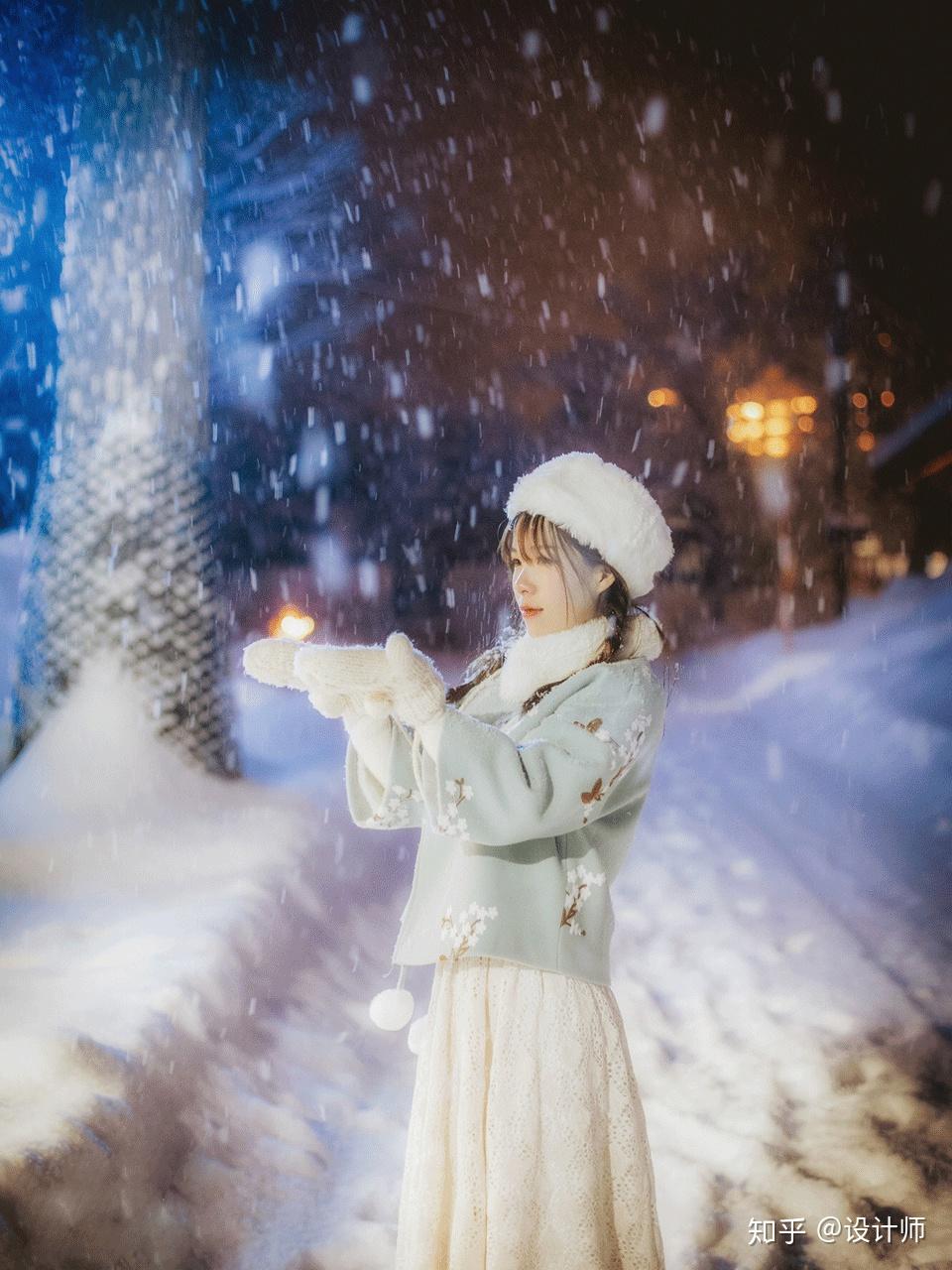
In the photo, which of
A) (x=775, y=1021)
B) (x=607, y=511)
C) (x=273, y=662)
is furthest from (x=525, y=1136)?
(x=775, y=1021)

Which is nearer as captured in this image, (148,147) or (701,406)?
(148,147)

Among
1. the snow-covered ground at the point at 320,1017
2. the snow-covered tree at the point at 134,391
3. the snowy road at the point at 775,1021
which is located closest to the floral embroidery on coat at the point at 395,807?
the snow-covered ground at the point at 320,1017

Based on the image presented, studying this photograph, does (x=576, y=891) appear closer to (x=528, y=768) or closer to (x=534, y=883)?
(x=534, y=883)

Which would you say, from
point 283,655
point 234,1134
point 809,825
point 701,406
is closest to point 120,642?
point 234,1134

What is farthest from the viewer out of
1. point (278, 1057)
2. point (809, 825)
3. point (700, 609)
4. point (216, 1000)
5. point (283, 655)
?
point (700, 609)

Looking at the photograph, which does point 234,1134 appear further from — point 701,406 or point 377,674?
point 701,406

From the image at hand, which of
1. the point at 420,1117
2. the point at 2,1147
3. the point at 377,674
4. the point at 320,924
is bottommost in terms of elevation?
the point at 320,924

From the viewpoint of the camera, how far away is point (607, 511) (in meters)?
1.84

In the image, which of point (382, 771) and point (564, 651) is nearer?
point (382, 771)

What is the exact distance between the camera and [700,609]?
19.9 meters

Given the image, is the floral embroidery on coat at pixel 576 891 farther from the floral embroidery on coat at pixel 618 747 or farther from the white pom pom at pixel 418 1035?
the white pom pom at pixel 418 1035

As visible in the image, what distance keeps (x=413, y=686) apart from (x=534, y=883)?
1.84 feet

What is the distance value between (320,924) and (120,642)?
1.98m

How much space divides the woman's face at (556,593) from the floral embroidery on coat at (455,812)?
578mm
